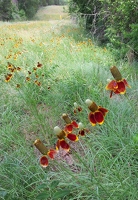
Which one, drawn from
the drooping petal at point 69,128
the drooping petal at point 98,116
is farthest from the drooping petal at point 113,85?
the drooping petal at point 69,128

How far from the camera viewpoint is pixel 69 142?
2.39 meters

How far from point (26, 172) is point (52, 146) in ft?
1.77

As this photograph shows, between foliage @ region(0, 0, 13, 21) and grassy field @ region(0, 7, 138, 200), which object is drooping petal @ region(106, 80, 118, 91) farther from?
foliage @ region(0, 0, 13, 21)

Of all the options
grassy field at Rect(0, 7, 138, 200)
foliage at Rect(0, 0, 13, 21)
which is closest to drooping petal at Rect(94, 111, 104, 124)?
grassy field at Rect(0, 7, 138, 200)

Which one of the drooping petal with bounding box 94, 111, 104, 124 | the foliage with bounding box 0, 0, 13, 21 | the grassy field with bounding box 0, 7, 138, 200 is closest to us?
the drooping petal with bounding box 94, 111, 104, 124

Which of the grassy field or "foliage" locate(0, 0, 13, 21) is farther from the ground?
"foliage" locate(0, 0, 13, 21)

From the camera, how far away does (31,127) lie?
2684mm

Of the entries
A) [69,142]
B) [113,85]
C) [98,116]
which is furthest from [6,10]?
[98,116]

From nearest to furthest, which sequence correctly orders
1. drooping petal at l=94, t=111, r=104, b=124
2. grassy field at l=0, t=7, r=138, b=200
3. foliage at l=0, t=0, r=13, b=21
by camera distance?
drooping petal at l=94, t=111, r=104, b=124 → grassy field at l=0, t=7, r=138, b=200 → foliage at l=0, t=0, r=13, b=21

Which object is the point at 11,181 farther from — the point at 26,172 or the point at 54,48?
the point at 54,48

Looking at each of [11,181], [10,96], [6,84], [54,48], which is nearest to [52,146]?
[11,181]

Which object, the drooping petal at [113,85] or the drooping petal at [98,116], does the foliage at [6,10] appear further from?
the drooping petal at [98,116]

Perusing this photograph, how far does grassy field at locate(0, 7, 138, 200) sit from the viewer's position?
155cm

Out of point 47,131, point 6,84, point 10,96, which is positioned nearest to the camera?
point 47,131
